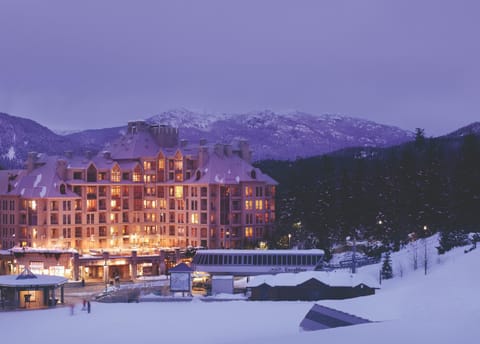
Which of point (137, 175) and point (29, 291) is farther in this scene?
point (137, 175)

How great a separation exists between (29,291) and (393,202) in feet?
131

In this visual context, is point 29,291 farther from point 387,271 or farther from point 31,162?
point 31,162

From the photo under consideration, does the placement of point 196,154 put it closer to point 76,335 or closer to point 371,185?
point 371,185

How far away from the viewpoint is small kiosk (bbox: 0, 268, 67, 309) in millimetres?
51781

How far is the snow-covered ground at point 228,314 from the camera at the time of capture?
117 ft

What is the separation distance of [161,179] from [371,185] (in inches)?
1015

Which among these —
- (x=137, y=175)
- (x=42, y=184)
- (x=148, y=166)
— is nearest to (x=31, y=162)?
(x=42, y=184)

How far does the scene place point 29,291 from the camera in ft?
171

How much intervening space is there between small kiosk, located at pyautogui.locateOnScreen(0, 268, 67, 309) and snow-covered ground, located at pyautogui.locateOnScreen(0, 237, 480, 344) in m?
2.82

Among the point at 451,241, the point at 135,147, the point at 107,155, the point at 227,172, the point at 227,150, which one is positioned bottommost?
→ the point at 451,241

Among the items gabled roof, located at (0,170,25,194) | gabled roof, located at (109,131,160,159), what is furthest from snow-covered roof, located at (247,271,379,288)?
gabled roof, located at (0,170,25,194)

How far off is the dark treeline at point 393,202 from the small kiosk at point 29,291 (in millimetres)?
34817

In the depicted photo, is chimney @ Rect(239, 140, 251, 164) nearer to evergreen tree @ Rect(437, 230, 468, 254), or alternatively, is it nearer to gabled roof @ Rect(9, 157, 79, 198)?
gabled roof @ Rect(9, 157, 79, 198)

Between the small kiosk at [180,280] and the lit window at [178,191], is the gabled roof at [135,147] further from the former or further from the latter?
the small kiosk at [180,280]
